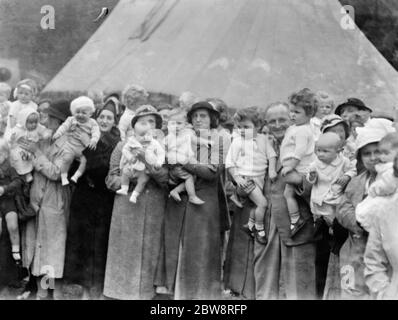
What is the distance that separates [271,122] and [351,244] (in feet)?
3.16

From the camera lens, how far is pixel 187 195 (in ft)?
26.0

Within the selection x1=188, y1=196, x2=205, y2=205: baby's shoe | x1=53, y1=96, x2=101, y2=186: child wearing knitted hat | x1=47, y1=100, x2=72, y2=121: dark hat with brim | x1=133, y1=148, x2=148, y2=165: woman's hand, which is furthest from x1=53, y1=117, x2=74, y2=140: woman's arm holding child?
x1=188, y1=196, x2=205, y2=205: baby's shoe

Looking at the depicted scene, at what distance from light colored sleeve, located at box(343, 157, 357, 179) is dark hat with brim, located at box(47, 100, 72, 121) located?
1979mm

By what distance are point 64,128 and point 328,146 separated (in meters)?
1.86

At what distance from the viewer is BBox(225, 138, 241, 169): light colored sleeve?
780 cm

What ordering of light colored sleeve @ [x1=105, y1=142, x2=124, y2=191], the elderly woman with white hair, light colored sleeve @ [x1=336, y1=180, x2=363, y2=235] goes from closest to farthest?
light colored sleeve @ [x1=336, y1=180, x2=363, y2=235], light colored sleeve @ [x1=105, y1=142, x2=124, y2=191], the elderly woman with white hair

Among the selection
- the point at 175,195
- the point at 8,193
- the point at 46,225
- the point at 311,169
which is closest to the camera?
the point at 311,169

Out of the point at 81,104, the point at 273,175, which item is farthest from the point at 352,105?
the point at 81,104

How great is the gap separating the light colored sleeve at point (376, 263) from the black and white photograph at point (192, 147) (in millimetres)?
78

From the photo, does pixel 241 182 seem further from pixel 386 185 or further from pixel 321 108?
pixel 386 185

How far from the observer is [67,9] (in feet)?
28.5

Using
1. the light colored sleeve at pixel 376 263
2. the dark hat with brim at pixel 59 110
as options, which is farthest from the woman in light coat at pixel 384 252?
the dark hat with brim at pixel 59 110

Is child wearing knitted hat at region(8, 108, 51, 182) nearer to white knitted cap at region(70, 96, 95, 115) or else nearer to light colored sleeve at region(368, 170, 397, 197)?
white knitted cap at region(70, 96, 95, 115)

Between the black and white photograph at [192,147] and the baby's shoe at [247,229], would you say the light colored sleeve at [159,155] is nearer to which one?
the black and white photograph at [192,147]
